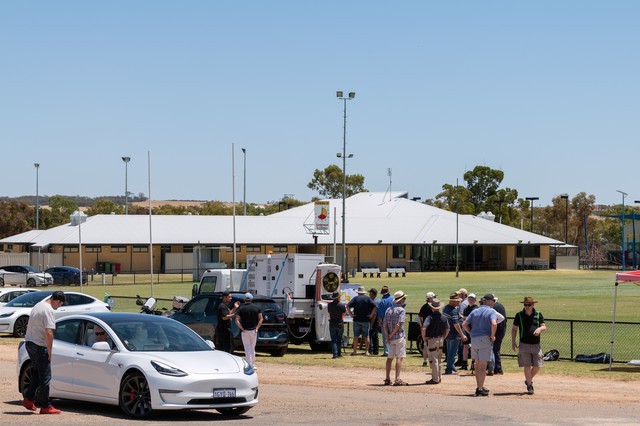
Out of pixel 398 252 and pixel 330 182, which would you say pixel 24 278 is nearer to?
pixel 398 252

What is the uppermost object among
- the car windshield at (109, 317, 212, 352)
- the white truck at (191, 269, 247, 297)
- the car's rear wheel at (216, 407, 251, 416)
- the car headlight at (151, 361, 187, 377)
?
the white truck at (191, 269, 247, 297)

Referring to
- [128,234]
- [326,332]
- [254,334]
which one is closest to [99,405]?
[254,334]

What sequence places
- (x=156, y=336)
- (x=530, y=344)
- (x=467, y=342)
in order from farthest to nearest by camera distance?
1. (x=467, y=342)
2. (x=530, y=344)
3. (x=156, y=336)

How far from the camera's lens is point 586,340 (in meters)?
31.8

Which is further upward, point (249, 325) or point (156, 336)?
point (156, 336)

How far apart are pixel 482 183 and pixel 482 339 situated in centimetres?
15000

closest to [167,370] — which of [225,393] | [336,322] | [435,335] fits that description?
[225,393]

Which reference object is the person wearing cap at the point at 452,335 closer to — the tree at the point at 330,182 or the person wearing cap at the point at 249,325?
the person wearing cap at the point at 249,325

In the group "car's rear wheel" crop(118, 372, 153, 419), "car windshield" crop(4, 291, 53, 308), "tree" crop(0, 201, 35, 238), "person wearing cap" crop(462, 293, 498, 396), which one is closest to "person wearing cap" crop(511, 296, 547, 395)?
"person wearing cap" crop(462, 293, 498, 396)

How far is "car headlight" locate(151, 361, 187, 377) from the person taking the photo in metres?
14.7

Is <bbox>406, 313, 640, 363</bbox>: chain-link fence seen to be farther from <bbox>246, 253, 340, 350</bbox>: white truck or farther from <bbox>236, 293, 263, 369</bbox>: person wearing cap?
<bbox>236, 293, 263, 369</bbox>: person wearing cap

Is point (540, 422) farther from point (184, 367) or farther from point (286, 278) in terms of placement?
point (286, 278)

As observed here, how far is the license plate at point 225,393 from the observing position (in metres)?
14.8

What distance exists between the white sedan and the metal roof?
7381cm
